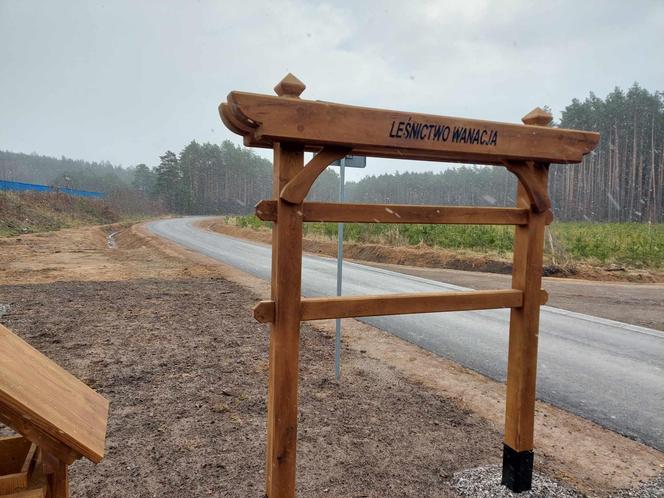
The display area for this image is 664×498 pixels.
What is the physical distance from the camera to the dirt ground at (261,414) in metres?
2.96

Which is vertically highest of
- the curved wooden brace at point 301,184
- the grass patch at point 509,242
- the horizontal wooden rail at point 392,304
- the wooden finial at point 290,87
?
the wooden finial at point 290,87

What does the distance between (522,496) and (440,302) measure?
1321 millimetres

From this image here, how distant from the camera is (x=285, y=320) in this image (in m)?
2.28

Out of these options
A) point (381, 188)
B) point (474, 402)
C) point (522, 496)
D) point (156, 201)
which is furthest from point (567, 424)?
point (381, 188)

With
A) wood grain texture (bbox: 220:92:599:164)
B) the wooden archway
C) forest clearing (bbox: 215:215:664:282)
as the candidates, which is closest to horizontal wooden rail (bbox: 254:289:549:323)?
the wooden archway

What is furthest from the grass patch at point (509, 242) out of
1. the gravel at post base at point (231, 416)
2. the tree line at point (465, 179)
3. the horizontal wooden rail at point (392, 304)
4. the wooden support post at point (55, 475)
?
the tree line at point (465, 179)

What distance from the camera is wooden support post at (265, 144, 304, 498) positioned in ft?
7.34

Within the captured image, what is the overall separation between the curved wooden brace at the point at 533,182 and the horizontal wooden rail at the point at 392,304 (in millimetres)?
558

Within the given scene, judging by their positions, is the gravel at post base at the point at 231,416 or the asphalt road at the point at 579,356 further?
the asphalt road at the point at 579,356

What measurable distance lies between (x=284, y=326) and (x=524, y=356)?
5.20ft

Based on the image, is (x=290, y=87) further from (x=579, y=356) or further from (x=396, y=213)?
(x=579, y=356)

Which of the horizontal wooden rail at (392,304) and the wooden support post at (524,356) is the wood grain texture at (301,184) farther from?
the wooden support post at (524,356)

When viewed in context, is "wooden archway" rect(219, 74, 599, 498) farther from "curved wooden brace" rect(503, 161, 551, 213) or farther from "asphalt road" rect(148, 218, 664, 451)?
"asphalt road" rect(148, 218, 664, 451)

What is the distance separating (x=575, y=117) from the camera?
52.3 meters
